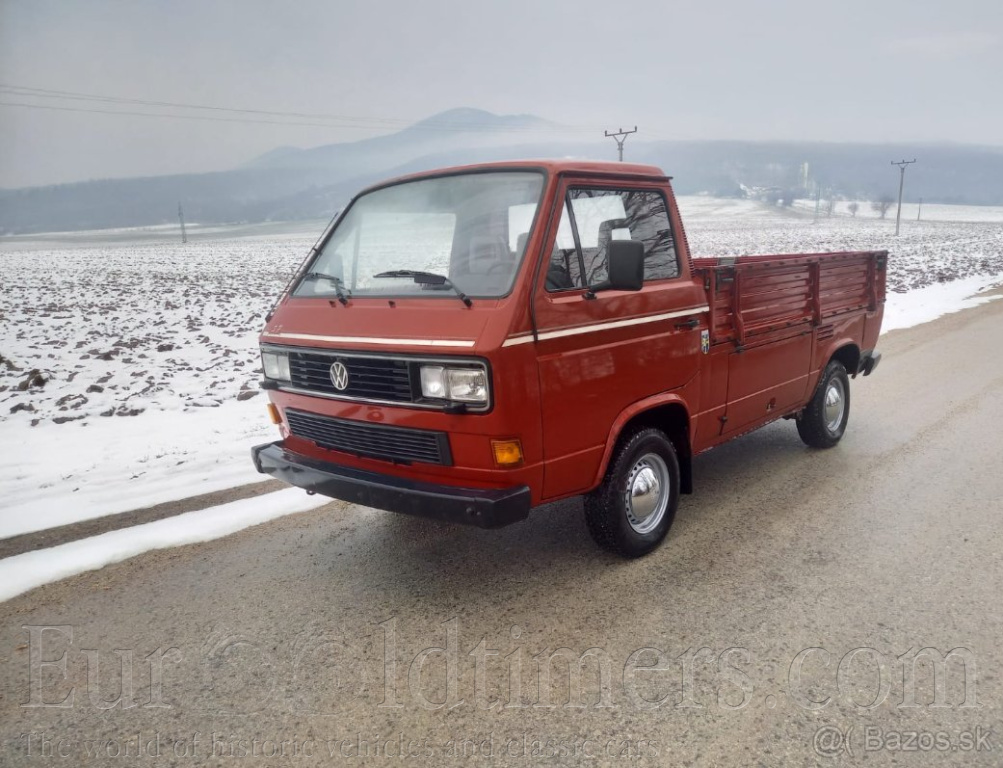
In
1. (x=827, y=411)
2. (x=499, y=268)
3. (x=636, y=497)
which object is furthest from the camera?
(x=827, y=411)

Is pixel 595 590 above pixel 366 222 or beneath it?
beneath

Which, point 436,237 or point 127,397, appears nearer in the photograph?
point 436,237

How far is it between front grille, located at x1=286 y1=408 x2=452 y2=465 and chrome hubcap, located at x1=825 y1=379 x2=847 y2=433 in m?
3.93

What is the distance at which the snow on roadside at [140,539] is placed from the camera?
13.2 ft

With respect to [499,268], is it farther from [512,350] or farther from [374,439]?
[374,439]

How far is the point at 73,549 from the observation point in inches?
170

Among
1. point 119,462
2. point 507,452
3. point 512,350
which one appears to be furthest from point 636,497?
point 119,462

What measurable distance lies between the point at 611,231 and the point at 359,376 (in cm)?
163

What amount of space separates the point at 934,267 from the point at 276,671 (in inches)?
1087

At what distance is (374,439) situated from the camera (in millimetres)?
3646

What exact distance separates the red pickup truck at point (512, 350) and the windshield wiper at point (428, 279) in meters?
0.01

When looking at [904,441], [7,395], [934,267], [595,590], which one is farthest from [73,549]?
[934,267]

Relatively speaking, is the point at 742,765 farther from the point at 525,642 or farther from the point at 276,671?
the point at 276,671

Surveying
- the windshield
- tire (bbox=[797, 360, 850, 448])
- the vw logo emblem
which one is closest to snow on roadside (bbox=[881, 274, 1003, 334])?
tire (bbox=[797, 360, 850, 448])
